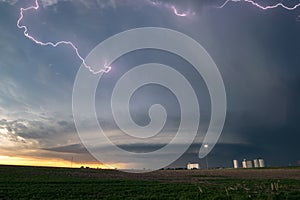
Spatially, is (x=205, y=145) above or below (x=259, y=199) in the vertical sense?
above

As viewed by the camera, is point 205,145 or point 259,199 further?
point 205,145

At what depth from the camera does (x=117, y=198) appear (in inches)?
954

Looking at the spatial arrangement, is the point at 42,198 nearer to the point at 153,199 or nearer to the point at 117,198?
the point at 117,198

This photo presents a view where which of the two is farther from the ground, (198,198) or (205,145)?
(205,145)

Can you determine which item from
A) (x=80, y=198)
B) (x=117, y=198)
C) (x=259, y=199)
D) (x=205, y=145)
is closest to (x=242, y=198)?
(x=259, y=199)

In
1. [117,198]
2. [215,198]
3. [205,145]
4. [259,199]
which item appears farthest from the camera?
[205,145]

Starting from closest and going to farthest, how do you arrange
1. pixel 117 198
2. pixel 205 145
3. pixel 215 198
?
pixel 215 198
pixel 117 198
pixel 205 145

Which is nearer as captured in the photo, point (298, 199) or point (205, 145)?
point (298, 199)

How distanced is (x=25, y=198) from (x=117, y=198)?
8.90 m

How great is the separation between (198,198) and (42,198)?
14375mm

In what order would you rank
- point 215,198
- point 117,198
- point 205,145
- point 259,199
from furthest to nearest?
1. point 205,145
2. point 117,198
3. point 215,198
4. point 259,199

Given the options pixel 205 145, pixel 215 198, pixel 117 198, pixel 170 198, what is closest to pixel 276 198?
pixel 215 198

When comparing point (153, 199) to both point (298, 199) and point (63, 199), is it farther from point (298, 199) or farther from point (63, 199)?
point (298, 199)

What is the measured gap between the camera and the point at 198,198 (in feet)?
75.2
